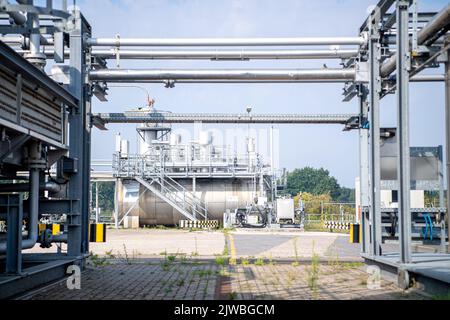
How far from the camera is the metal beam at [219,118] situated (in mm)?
15648

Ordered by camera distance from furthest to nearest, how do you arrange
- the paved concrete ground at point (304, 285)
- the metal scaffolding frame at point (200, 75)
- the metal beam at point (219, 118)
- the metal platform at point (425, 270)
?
the metal beam at point (219, 118) → the metal scaffolding frame at point (200, 75) → the paved concrete ground at point (304, 285) → the metal platform at point (425, 270)

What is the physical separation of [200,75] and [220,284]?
5198 mm

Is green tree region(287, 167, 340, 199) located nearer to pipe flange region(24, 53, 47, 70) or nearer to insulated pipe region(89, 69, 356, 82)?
insulated pipe region(89, 69, 356, 82)

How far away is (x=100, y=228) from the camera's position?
11.5 meters

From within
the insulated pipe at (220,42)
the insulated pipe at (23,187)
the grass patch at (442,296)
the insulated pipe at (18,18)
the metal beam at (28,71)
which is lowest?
the grass patch at (442,296)

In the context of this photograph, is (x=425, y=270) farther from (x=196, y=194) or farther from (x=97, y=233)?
(x=196, y=194)

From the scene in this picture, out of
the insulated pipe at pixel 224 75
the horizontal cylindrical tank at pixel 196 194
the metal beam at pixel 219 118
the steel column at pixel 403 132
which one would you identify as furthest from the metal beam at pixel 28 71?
the horizontal cylindrical tank at pixel 196 194

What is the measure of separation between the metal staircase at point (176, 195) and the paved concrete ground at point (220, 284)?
19.8 m

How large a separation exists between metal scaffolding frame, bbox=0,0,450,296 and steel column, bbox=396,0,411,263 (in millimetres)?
16

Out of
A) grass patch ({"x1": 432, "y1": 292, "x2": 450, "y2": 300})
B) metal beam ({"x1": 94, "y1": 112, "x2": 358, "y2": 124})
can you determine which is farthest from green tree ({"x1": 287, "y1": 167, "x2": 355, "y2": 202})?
grass patch ({"x1": 432, "y1": 292, "x2": 450, "y2": 300})

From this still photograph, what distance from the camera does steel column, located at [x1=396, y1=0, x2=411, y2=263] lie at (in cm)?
859

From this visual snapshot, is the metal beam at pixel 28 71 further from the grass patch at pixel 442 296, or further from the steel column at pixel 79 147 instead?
the grass patch at pixel 442 296
